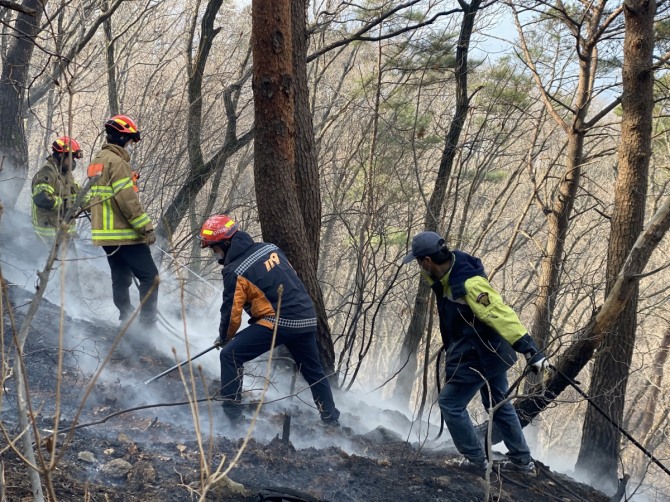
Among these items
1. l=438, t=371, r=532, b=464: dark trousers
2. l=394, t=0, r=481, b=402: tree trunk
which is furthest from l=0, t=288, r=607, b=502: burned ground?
l=394, t=0, r=481, b=402: tree trunk

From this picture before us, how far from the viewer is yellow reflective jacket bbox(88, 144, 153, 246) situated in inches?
222

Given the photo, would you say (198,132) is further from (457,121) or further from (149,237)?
(457,121)

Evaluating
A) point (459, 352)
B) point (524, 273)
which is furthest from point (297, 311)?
point (524, 273)

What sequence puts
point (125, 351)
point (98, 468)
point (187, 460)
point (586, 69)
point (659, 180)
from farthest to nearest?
point (659, 180)
point (586, 69)
point (125, 351)
point (187, 460)
point (98, 468)

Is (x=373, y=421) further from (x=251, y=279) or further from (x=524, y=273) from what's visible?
(x=524, y=273)

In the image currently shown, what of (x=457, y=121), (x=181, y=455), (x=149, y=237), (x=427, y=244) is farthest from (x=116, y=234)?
(x=457, y=121)

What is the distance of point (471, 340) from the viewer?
4.72 meters

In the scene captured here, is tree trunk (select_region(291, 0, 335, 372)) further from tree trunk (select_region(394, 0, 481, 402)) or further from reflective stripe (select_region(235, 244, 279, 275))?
tree trunk (select_region(394, 0, 481, 402))

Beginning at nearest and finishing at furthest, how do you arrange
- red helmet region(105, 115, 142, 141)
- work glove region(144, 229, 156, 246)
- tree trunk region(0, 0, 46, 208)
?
red helmet region(105, 115, 142, 141) → work glove region(144, 229, 156, 246) → tree trunk region(0, 0, 46, 208)

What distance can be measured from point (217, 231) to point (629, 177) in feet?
13.5

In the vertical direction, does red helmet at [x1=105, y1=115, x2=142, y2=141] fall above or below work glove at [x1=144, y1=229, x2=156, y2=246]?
above

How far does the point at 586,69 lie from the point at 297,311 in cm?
674

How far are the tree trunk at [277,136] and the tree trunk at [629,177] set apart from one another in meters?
3.07

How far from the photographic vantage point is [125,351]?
243 inches
